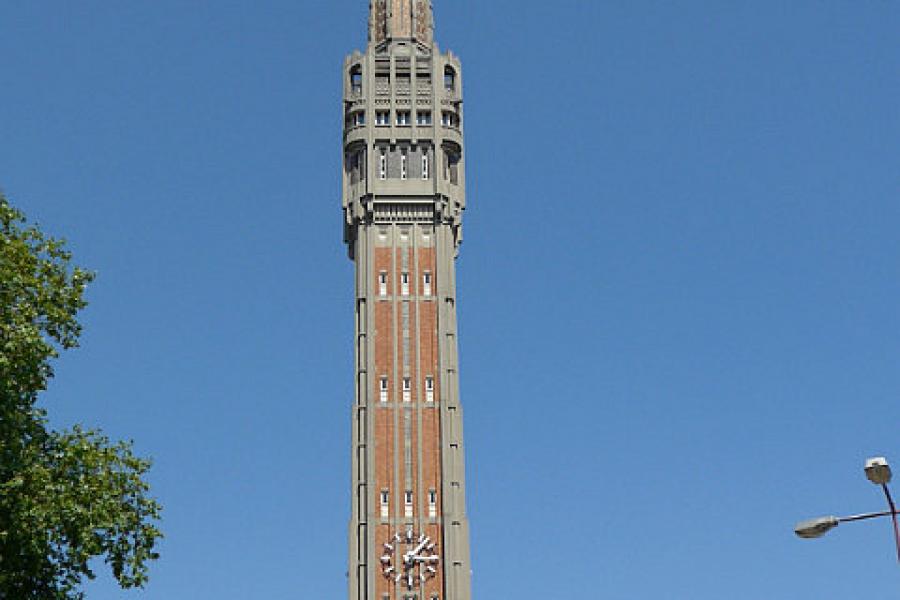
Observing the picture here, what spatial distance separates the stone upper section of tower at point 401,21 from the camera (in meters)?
122

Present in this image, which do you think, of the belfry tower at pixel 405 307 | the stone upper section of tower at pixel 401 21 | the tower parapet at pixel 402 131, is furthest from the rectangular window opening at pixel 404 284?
the stone upper section of tower at pixel 401 21

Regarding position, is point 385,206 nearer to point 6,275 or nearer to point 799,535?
point 6,275

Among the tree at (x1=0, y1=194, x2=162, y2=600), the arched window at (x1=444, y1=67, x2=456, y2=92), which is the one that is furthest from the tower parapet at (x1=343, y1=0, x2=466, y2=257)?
the tree at (x1=0, y1=194, x2=162, y2=600)

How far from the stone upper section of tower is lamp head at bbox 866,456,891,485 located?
91.7m

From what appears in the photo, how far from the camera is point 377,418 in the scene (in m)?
106

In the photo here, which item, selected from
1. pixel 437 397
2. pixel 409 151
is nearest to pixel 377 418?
pixel 437 397

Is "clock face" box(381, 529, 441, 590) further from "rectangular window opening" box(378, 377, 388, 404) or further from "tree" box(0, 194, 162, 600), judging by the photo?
"tree" box(0, 194, 162, 600)

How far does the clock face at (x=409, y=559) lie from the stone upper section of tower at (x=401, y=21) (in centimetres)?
4242

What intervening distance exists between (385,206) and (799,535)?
80.9m

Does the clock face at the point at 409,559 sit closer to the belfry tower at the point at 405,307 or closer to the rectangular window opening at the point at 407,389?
the belfry tower at the point at 405,307

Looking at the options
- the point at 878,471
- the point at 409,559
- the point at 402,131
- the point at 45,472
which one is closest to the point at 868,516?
the point at 878,471

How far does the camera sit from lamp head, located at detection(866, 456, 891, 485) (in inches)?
1331

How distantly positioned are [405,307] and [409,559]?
1922 cm

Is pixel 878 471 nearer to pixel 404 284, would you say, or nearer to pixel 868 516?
pixel 868 516
